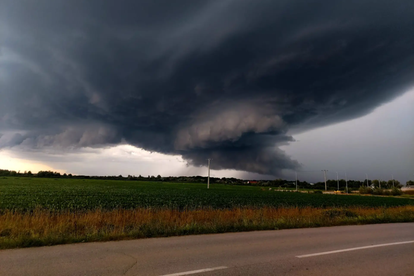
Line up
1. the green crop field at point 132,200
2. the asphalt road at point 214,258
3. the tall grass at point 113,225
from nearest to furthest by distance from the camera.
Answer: the asphalt road at point 214,258
the tall grass at point 113,225
the green crop field at point 132,200

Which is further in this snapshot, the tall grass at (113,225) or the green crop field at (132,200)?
the green crop field at (132,200)

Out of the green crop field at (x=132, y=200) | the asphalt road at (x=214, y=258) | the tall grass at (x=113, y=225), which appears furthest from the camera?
the green crop field at (x=132, y=200)

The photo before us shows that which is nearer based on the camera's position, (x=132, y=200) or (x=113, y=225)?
(x=113, y=225)

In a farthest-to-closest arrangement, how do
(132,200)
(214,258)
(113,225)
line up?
(132,200)
(113,225)
(214,258)

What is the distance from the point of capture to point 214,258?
7.73 meters

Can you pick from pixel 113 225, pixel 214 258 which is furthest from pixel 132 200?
pixel 214 258

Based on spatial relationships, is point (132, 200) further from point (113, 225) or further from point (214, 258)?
point (214, 258)

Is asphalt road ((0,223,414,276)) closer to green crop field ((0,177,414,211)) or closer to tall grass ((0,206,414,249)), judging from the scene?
tall grass ((0,206,414,249))

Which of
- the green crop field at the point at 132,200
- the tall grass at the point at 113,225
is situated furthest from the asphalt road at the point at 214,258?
the green crop field at the point at 132,200

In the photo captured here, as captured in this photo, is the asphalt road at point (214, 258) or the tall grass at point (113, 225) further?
the tall grass at point (113, 225)

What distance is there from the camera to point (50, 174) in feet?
629

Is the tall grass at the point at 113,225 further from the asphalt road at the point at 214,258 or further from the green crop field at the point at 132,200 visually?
the green crop field at the point at 132,200

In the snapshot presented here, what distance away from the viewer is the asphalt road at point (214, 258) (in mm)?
6516

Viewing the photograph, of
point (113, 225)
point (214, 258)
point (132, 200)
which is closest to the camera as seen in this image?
point (214, 258)
